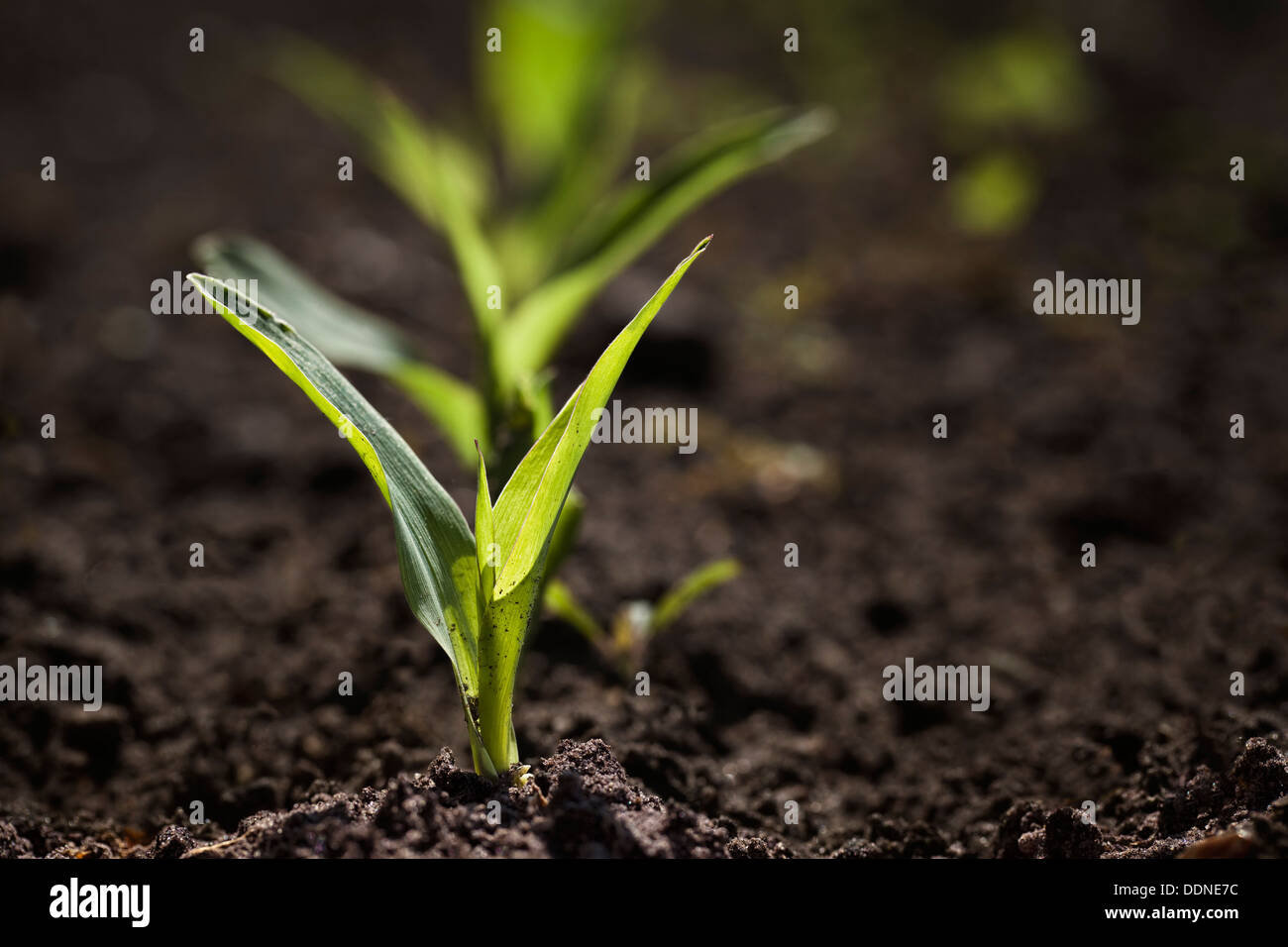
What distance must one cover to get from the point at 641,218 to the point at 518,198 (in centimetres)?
151

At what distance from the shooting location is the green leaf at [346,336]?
1.79m

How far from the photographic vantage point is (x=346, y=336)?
1868 millimetres

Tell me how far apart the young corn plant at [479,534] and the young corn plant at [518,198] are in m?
0.15

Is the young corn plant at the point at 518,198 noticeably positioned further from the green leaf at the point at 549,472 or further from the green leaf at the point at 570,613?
the green leaf at the point at 549,472

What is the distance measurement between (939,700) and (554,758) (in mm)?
792

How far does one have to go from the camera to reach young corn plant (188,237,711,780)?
1224mm

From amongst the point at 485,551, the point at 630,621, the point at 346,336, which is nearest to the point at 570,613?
the point at 630,621

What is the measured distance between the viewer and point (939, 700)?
1.79 meters

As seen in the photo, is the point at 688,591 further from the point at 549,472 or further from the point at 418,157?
the point at 418,157

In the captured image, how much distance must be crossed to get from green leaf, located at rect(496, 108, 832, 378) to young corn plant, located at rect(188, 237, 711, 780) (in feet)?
2.06

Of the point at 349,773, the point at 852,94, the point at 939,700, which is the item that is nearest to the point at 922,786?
the point at 939,700

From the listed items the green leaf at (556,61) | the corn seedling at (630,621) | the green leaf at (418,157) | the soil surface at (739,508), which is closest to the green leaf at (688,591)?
the corn seedling at (630,621)
